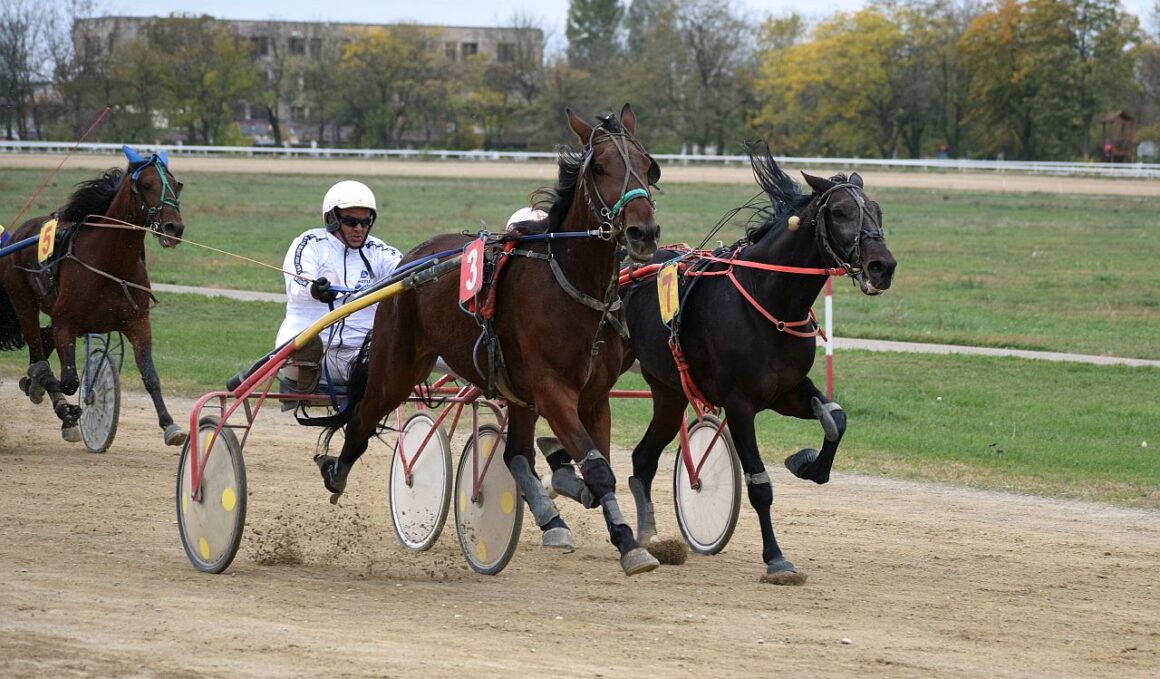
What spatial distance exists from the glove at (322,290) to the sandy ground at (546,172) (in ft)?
117

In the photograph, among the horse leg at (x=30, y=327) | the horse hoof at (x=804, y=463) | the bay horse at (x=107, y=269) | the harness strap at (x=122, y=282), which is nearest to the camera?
the horse hoof at (x=804, y=463)

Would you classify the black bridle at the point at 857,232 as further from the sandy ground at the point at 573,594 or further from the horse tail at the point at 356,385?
the horse tail at the point at 356,385

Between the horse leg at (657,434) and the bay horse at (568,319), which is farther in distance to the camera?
the horse leg at (657,434)

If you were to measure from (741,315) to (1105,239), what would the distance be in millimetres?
23491

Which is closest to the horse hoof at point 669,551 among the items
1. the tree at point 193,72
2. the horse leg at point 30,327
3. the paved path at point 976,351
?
the horse leg at point 30,327

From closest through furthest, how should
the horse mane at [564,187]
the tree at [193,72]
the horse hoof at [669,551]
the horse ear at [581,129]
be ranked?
the horse ear at [581,129] < the horse mane at [564,187] < the horse hoof at [669,551] < the tree at [193,72]

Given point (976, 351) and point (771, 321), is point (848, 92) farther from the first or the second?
point (771, 321)

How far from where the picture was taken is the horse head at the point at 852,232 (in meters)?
6.69

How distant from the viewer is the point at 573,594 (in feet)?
21.7

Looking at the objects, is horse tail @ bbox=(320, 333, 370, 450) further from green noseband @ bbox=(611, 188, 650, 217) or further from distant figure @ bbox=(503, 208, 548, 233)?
green noseband @ bbox=(611, 188, 650, 217)

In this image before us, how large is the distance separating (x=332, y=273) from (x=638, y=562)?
2758mm

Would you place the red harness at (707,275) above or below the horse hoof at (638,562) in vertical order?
above

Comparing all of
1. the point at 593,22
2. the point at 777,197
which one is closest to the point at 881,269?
the point at 777,197

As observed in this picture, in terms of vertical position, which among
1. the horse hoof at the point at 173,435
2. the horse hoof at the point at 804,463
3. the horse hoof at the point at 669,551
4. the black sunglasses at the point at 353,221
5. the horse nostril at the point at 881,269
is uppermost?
the black sunglasses at the point at 353,221
